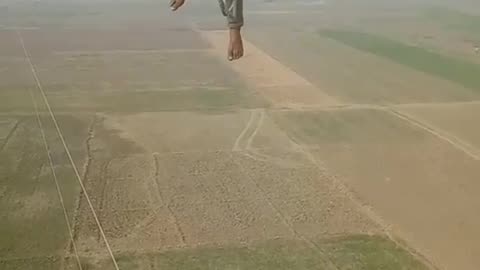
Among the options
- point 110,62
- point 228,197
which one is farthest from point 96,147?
point 110,62

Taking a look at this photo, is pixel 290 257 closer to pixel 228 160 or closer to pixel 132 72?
pixel 228 160

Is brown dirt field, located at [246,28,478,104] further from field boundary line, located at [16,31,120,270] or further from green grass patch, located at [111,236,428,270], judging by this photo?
green grass patch, located at [111,236,428,270]

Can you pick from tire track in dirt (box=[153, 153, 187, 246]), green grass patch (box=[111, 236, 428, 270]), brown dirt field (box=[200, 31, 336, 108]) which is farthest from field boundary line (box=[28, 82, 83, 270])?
brown dirt field (box=[200, 31, 336, 108])

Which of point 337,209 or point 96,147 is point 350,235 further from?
point 96,147

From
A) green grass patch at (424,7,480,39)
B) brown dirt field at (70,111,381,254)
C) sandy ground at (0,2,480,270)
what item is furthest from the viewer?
green grass patch at (424,7,480,39)

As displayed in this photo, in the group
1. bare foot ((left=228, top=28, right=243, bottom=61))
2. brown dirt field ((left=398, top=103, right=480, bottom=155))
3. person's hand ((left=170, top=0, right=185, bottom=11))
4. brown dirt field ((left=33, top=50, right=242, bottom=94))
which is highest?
person's hand ((left=170, top=0, right=185, bottom=11))
